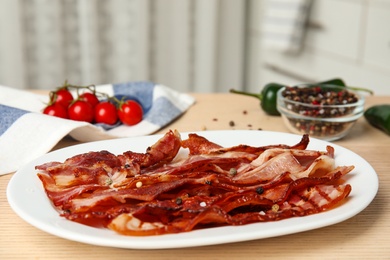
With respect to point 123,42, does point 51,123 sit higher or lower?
higher

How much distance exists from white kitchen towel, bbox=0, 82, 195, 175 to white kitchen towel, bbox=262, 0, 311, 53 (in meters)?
1.45

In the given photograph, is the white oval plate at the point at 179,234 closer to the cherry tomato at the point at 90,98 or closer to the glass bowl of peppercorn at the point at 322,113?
the glass bowl of peppercorn at the point at 322,113

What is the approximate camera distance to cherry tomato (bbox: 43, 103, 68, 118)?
1.94 m

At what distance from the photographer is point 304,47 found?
361cm

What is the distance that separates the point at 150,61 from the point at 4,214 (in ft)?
8.58

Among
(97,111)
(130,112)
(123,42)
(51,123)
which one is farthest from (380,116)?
(123,42)

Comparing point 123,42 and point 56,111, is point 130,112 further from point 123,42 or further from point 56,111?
point 123,42

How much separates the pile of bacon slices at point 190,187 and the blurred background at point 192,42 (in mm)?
1844

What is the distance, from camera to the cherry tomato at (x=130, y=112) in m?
1.95

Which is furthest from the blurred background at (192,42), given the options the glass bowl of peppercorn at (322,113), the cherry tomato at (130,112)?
the cherry tomato at (130,112)

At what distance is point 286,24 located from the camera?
348 centimetres

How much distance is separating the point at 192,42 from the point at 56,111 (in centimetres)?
208

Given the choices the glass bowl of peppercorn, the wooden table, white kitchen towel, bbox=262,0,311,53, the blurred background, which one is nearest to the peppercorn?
the wooden table

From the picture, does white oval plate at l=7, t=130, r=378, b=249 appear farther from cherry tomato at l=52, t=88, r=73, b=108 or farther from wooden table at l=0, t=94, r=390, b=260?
cherry tomato at l=52, t=88, r=73, b=108
